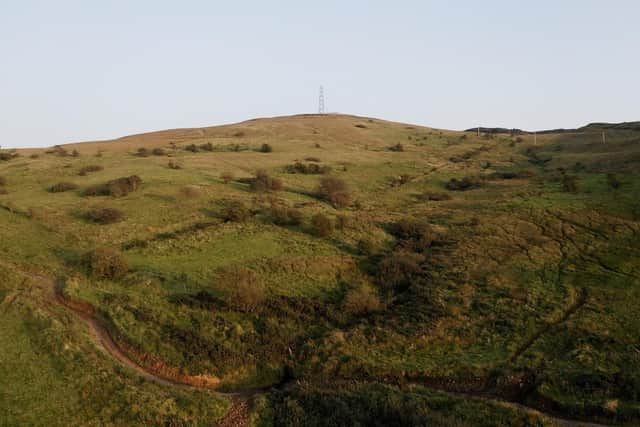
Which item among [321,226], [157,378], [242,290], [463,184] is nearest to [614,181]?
[463,184]

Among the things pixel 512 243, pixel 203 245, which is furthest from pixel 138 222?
pixel 512 243

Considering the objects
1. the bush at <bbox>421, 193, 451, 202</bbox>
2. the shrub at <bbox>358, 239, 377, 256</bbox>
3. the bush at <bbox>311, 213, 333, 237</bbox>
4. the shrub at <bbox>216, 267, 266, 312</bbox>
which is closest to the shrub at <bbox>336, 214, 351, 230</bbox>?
the bush at <bbox>311, 213, 333, 237</bbox>

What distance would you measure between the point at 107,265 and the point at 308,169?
37986mm

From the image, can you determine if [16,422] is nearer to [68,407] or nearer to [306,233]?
[68,407]

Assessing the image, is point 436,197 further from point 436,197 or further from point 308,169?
point 308,169

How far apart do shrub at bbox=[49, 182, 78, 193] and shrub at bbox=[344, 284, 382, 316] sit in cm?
3585

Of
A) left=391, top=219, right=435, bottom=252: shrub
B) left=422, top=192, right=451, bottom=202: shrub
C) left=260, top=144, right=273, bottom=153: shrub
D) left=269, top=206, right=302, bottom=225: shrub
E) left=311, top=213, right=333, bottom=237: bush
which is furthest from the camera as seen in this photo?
left=260, top=144, right=273, bottom=153: shrub

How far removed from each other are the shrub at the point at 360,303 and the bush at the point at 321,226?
33.1 ft

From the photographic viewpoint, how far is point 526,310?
25.5 m

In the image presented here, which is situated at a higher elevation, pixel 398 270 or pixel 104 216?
pixel 104 216

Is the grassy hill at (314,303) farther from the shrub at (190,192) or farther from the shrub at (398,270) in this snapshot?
the shrub at (190,192)

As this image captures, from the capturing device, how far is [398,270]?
3095 centimetres

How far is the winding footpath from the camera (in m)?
18.0

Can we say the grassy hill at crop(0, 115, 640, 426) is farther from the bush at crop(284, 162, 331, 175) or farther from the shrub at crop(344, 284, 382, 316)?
the bush at crop(284, 162, 331, 175)
